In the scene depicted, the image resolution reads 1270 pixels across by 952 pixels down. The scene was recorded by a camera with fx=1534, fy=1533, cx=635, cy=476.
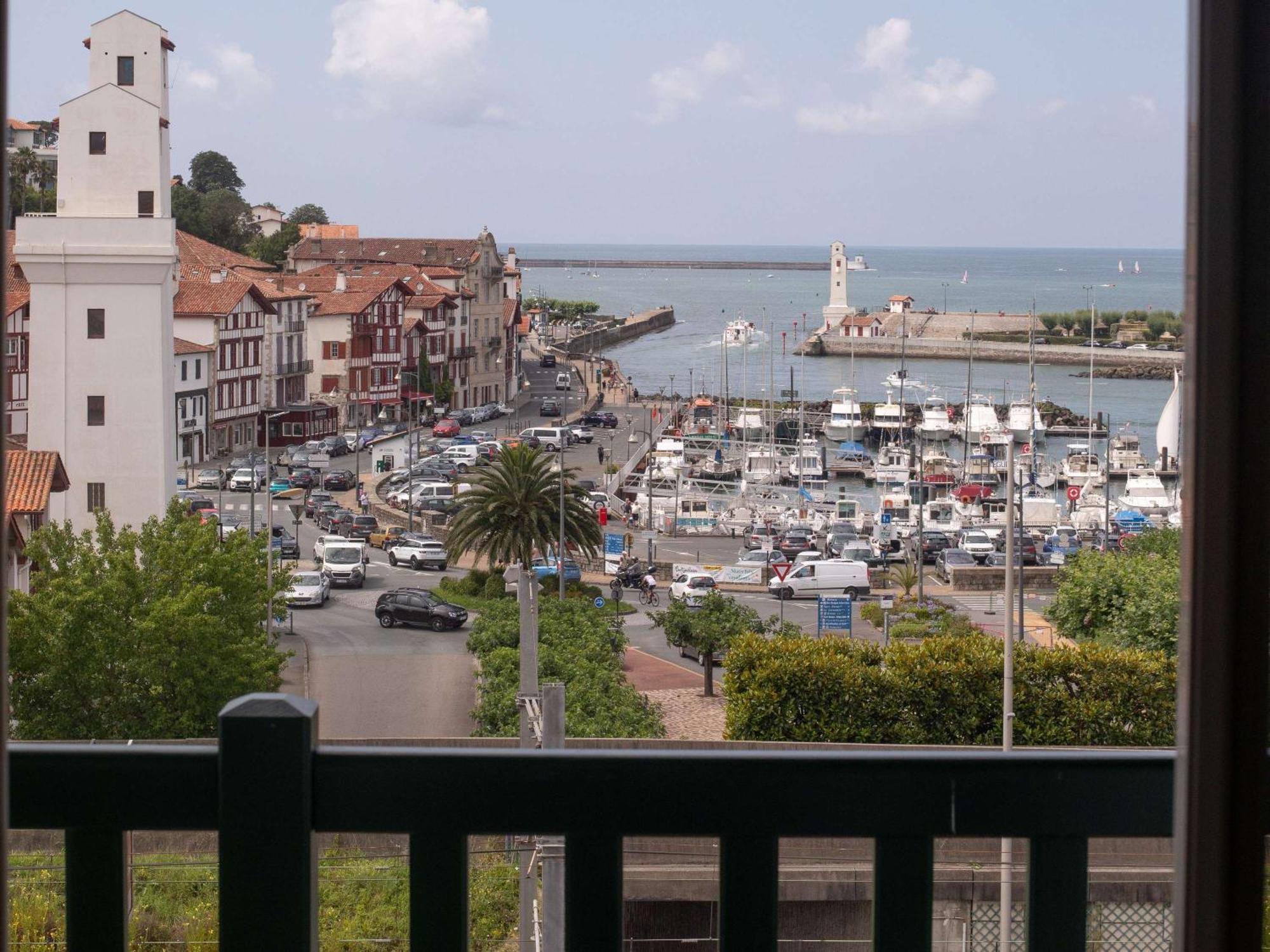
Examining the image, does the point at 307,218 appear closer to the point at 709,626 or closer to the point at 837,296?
the point at 709,626

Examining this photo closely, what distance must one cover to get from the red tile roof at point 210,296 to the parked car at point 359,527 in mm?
2083

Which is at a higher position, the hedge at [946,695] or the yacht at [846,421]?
the yacht at [846,421]

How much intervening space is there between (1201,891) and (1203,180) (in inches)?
6.9

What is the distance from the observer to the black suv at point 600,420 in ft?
72.5

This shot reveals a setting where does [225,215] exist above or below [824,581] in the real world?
above

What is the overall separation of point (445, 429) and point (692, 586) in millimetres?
9015

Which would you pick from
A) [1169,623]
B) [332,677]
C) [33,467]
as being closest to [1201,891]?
[33,467]

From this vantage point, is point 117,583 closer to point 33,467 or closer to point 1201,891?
point 33,467

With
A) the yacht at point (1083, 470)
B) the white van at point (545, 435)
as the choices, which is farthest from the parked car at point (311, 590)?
the yacht at point (1083, 470)

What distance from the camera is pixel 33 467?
A: 6391 mm

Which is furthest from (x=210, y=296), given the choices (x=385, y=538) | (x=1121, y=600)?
(x=1121, y=600)

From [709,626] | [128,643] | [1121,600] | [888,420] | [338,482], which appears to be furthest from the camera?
[888,420]

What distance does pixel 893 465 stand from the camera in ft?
60.8

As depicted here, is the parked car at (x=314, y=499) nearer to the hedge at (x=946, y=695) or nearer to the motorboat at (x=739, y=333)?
the hedge at (x=946, y=695)
